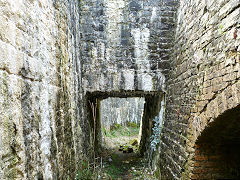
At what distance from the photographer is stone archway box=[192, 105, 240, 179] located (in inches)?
86.4

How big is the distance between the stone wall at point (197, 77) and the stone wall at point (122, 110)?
7.13 metres

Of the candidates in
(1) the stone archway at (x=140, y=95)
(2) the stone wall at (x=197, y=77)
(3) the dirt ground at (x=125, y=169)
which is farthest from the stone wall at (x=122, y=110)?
(2) the stone wall at (x=197, y=77)

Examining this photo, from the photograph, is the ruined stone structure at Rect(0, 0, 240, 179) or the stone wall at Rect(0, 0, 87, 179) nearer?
the stone wall at Rect(0, 0, 87, 179)

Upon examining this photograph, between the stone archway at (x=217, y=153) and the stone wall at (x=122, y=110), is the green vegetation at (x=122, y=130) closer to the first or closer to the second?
the stone wall at (x=122, y=110)

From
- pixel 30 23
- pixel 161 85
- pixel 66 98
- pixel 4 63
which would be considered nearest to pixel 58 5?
pixel 30 23

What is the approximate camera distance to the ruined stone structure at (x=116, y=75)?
1.47 m

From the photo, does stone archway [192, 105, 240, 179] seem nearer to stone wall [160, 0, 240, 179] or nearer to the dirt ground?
stone wall [160, 0, 240, 179]

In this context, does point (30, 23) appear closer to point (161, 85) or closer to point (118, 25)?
point (118, 25)

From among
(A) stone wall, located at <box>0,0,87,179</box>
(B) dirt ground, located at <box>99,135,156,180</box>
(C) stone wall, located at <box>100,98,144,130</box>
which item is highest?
(A) stone wall, located at <box>0,0,87,179</box>

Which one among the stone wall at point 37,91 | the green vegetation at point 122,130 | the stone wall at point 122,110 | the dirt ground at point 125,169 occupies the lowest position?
the green vegetation at point 122,130

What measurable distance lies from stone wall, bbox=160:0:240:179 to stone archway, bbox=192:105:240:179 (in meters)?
0.06

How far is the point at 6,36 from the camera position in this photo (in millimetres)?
1288

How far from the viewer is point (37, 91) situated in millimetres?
1806

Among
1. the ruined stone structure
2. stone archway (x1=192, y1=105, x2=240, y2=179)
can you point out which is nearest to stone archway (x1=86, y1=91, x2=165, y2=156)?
the ruined stone structure
